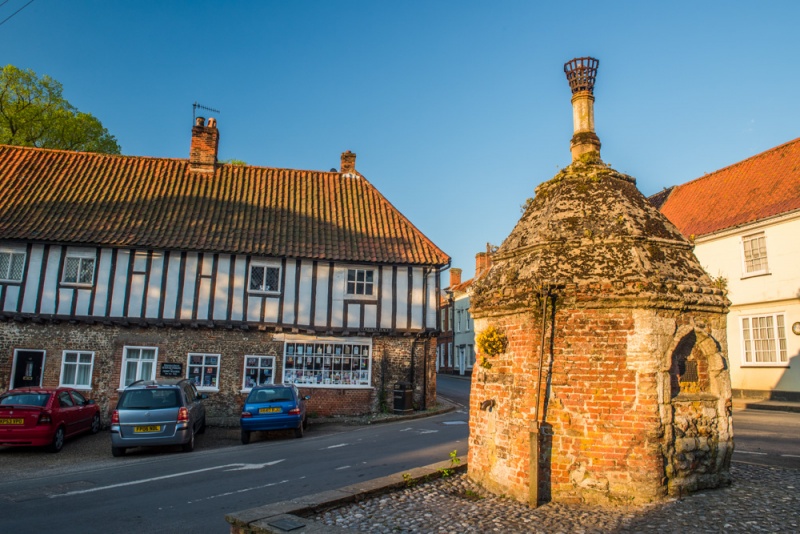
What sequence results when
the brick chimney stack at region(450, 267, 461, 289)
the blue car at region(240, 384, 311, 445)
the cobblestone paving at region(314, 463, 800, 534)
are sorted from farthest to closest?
the brick chimney stack at region(450, 267, 461, 289)
the blue car at region(240, 384, 311, 445)
the cobblestone paving at region(314, 463, 800, 534)

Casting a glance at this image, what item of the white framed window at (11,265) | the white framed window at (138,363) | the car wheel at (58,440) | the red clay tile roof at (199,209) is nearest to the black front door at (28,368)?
the white framed window at (11,265)

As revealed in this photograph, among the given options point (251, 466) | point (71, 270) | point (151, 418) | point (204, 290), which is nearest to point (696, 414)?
point (251, 466)

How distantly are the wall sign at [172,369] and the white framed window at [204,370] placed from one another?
0.29m

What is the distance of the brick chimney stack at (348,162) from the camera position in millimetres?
26234

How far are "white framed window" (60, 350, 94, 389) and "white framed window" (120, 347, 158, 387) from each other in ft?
3.57

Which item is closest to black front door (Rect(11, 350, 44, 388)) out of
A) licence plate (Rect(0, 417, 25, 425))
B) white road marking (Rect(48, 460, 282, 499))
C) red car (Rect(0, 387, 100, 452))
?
red car (Rect(0, 387, 100, 452))

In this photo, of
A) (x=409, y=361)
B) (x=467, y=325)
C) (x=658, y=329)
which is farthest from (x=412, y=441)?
(x=467, y=325)

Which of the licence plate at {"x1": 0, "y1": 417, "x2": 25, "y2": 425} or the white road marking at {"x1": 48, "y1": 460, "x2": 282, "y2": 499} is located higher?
the licence plate at {"x1": 0, "y1": 417, "x2": 25, "y2": 425}

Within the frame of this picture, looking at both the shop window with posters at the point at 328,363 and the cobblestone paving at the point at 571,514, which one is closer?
the cobblestone paving at the point at 571,514

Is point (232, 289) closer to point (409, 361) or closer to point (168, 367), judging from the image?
point (168, 367)

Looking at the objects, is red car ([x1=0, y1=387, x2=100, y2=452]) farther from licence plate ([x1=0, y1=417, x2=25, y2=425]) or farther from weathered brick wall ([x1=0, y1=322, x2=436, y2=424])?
weathered brick wall ([x1=0, y1=322, x2=436, y2=424])

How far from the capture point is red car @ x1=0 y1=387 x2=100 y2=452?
44.2 ft

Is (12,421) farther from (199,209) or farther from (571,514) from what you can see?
(571,514)

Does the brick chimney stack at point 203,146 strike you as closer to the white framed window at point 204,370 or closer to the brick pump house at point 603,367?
the white framed window at point 204,370
